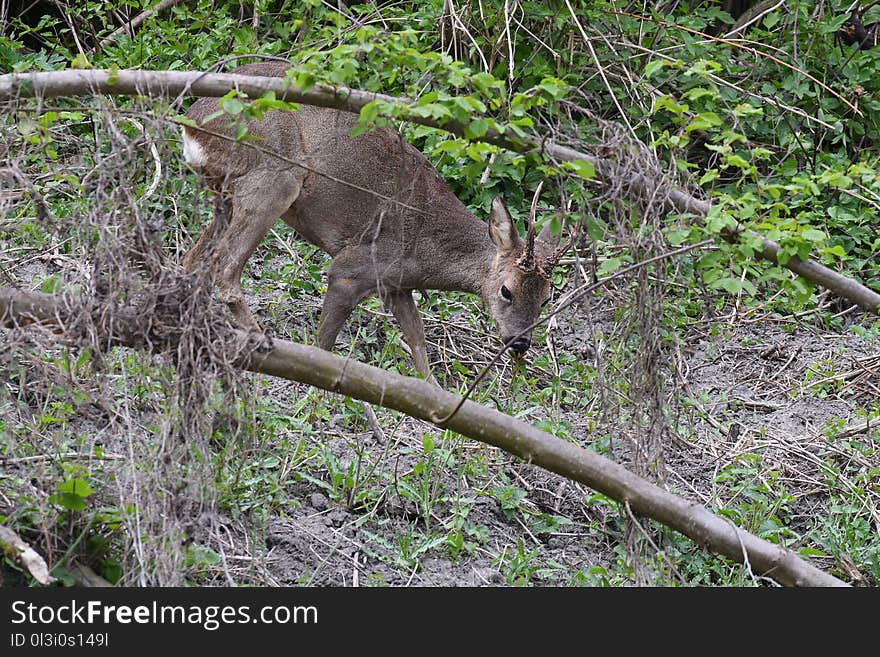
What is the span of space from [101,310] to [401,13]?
4.93 m

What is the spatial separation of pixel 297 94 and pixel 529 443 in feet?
5.30

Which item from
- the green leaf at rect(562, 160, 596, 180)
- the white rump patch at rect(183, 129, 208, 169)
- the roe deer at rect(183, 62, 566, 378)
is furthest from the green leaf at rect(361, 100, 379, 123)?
the white rump patch at rect(183, 129, 208, 169)

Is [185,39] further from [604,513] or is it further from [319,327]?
[604,513]

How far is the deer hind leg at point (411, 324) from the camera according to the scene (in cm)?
728

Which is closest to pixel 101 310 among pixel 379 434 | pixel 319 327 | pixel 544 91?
pixel 544 91

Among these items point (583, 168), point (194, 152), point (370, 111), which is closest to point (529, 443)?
point (583, 168)

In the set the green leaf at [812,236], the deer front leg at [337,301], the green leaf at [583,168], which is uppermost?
the green leaf at [583,168]

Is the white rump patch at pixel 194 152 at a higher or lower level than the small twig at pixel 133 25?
lower

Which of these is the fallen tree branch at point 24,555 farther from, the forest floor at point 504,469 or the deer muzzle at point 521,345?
the deer muzzle at point 521,345

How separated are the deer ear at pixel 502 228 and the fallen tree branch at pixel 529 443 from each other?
275 cm

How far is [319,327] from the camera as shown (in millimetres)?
7070

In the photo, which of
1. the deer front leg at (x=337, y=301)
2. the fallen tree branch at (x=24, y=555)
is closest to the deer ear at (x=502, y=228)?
the deer front leg at (x=337, y=301)

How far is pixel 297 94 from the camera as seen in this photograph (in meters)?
4.59

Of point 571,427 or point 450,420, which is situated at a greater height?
point 450,420
